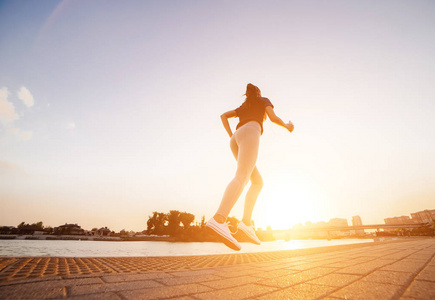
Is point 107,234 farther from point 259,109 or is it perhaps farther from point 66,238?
point 259,109

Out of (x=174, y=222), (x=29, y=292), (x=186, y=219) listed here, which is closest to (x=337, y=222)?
(x=186, y=219)

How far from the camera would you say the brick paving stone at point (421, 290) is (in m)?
1.11

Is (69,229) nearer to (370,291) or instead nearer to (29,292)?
(29,292)

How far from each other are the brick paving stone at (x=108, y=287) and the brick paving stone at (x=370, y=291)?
4.29 feet

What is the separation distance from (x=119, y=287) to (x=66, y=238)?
16445 centimetres

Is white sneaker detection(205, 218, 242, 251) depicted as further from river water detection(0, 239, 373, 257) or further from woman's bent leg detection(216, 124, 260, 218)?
river water detection(0, 239, 373, 257)

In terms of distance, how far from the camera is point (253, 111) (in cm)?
352

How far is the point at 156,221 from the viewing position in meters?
104

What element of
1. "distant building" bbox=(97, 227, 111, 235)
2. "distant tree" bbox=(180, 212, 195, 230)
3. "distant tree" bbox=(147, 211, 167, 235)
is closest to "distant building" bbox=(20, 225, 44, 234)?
"distant building" bbox=(97, 227, 111, 235)

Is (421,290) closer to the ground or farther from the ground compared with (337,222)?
closer to the ground

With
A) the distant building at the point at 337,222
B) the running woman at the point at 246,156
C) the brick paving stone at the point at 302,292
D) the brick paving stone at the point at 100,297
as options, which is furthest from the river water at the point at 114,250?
the distant building at the point at 337,222

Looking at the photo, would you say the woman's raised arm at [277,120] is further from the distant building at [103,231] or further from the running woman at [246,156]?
the distant building at [103,231]

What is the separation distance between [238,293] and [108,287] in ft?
3.00

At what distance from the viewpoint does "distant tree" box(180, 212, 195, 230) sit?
10045 centimetres
